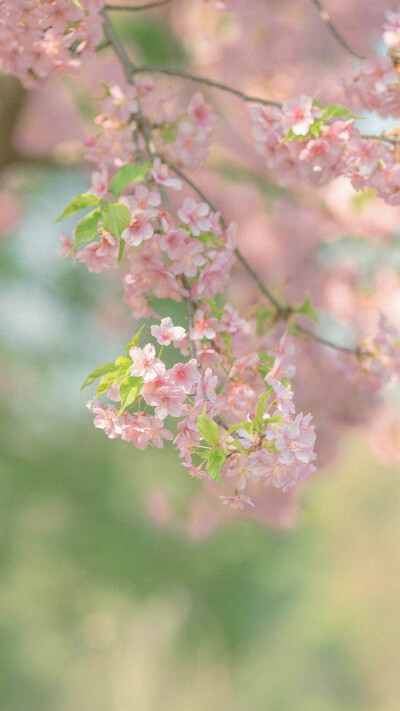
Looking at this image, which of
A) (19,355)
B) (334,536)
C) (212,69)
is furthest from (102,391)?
(334,536)

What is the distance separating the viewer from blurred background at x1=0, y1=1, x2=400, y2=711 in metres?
7.43

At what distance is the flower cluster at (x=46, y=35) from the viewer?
1.35 metres

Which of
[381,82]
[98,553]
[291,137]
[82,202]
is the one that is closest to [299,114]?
[291,137]

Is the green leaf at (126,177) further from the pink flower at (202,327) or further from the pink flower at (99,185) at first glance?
the pink flower at (202,327)

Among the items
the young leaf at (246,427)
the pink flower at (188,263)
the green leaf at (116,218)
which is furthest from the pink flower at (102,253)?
the young leaf at (246,427)

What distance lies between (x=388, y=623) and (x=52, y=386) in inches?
547

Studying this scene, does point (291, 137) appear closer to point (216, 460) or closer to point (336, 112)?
point (336, 112)

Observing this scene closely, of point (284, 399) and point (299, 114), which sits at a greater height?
point (299, 114)

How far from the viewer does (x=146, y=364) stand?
101 cm

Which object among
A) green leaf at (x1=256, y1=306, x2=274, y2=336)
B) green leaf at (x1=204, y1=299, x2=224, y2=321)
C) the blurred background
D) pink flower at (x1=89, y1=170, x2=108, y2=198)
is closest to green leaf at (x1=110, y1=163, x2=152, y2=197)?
pink flower at (x1=89, y1=170, x2=108, y2=198)

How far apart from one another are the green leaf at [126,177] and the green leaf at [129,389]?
1.33 ft

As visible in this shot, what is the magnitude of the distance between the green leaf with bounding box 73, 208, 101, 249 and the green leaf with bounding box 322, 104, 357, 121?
504 mm

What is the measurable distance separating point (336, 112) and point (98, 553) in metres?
9.38

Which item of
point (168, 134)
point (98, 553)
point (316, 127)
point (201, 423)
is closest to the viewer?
point (201, 423)
